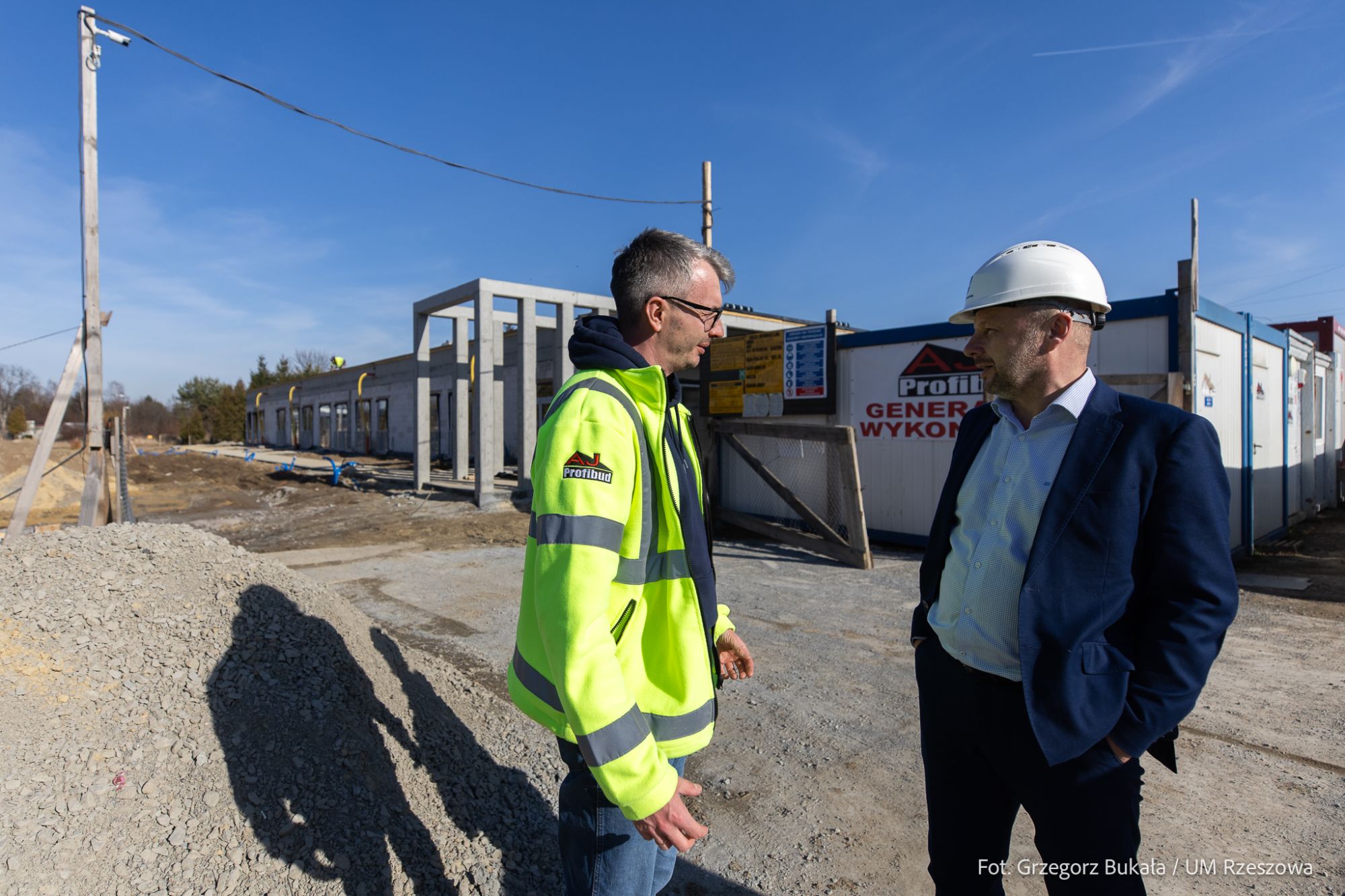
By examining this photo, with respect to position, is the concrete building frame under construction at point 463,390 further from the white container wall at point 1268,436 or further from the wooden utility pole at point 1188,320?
the white container wall at point 1268,436

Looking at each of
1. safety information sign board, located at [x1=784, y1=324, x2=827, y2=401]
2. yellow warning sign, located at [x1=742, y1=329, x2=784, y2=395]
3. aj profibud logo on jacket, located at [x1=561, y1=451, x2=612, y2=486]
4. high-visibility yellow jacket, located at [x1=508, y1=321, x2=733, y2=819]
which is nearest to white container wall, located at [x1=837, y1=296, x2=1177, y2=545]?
safety information sign board, located at [x1=784, y1=324, x2=827, y2=401]

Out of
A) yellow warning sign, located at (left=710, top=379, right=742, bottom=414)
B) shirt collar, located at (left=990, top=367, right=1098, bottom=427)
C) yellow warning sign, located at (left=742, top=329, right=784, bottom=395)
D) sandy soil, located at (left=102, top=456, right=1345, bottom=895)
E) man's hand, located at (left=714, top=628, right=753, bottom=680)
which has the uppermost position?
yellow warning sign, located at (left=742, top=329, right=784, bottom=395)

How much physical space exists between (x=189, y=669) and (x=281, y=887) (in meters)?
1.07

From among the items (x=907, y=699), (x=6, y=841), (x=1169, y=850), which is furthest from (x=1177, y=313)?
(x=6, y=841)

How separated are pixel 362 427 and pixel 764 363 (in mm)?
25587

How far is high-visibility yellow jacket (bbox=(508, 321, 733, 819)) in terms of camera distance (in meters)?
1.44

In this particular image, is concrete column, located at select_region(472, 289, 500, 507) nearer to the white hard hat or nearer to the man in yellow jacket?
the man in yellow jacket

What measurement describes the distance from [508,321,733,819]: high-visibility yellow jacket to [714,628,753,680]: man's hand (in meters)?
0.20

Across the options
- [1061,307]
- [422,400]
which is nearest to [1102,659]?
[1061,307]

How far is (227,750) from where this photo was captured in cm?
257

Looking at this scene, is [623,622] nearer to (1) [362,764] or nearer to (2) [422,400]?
(1) [362,764]

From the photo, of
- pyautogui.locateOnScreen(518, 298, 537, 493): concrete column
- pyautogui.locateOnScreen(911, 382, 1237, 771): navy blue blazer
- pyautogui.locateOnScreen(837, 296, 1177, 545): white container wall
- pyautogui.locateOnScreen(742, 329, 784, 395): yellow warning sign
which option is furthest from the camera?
pyautogui.locateOnScreen(518, 298, 537, 493): concrete column

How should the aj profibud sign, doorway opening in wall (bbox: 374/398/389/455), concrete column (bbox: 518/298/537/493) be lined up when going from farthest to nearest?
doorway opening in wall (bbox: 374/398/389/455) < concrete column (bbox: 518/298/537/493) < the aj profibud sign

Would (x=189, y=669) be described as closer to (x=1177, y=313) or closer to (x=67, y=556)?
(x=67, y=556)
